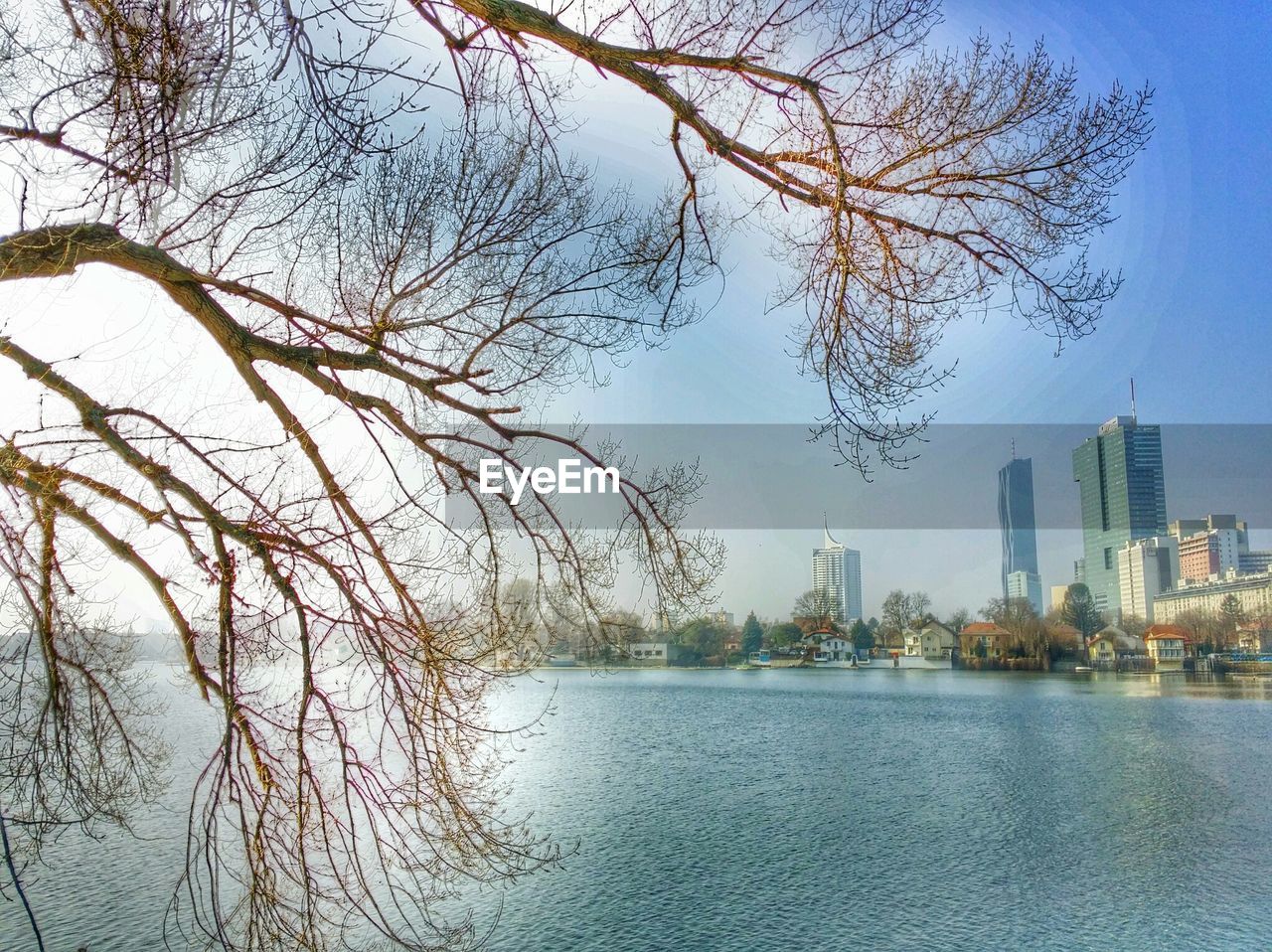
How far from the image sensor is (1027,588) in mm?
34188

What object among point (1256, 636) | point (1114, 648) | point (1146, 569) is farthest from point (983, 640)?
point (1256, 636)

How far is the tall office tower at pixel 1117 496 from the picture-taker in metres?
33.5

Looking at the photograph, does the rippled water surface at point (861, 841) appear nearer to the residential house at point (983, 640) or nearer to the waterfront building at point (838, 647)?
the waterfront building at point (838, 647)

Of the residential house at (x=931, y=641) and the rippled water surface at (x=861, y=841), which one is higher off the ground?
the residential house at (x=931, y=641)

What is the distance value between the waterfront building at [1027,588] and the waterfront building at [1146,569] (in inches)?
118

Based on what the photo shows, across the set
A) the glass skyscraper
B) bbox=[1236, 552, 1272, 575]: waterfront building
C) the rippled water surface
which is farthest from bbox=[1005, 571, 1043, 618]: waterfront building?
the rippled water surface

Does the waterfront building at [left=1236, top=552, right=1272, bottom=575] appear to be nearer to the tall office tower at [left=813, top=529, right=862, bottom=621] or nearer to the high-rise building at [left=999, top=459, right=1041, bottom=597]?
the high-rise building at [left=999, top=459, right=1041, bottom=597]

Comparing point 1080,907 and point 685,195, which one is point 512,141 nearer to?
point 685,195

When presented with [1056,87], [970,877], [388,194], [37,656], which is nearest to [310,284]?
[388,194]

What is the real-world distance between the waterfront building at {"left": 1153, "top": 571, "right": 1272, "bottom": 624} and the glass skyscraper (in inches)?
175

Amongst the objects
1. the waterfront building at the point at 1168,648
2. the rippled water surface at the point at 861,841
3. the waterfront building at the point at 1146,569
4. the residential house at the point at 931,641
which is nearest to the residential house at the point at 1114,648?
the waterfront building at the point at 1168,648

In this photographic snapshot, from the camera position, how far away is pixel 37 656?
4.34 m

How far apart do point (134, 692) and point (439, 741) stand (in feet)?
7.16

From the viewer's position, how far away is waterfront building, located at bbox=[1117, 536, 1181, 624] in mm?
33469
